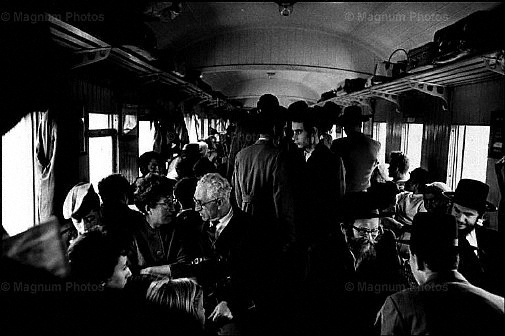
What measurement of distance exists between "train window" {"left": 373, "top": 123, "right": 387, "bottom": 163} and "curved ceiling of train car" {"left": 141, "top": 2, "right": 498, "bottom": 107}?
1.47 m

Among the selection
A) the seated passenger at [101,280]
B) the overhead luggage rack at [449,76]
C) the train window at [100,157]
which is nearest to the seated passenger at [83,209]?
the seated passenger at [101,280]

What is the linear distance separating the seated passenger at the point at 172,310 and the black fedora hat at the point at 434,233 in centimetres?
130

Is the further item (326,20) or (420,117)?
(326,20)

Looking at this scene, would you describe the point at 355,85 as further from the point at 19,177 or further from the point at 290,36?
the point at 19,177

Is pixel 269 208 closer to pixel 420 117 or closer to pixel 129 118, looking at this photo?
pixel 129 118

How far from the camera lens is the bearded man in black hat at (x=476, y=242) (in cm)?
328

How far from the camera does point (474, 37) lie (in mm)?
4480

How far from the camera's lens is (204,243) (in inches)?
141

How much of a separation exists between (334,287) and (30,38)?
12.0ft

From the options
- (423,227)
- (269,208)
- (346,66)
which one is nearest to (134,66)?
(269,208)

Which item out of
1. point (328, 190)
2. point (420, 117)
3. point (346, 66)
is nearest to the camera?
point (328, 190)

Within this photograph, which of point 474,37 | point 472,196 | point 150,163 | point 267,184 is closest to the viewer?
point 472,196

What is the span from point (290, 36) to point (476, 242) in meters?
7.74

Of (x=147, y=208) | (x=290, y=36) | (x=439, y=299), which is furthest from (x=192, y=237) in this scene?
(x=290, y=36)
